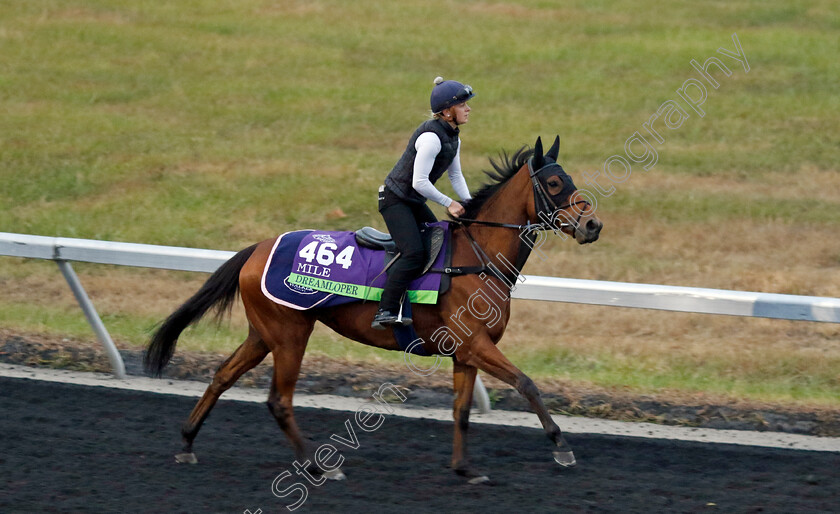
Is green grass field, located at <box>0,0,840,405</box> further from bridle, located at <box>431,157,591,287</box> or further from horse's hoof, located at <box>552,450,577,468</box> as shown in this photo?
bridle, located at <box>431,157,591,287</box>

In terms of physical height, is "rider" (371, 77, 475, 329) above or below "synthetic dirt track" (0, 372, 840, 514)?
above

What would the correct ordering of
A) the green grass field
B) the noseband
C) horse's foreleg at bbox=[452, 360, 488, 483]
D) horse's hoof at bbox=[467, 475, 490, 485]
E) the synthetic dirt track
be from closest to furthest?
the synthetic dirt track
horse's hoof at bbox=[467, 475, 490, 485]
horse's foreleg at bbox=[452, 360, 488, 483]
the noseband
the green grass field

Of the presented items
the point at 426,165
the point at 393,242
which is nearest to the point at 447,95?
the point at 426,165

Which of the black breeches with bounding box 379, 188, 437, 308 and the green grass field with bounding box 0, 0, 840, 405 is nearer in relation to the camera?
the black breeches with bounding box 379, 188, 437, 308

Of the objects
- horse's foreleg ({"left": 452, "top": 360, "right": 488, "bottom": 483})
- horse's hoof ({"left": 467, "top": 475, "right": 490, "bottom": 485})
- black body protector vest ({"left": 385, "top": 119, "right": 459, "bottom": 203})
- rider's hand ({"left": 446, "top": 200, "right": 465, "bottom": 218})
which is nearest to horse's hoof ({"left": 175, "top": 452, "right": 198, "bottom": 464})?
horse's foreleg ({"left": 452, "top": 360, "right": 488, "bottom": 483})

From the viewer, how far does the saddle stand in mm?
6180

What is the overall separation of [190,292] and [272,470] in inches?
199

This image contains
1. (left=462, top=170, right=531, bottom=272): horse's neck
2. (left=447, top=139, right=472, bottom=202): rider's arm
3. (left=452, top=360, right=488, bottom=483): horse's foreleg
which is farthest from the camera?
(left=447, top=139, right=472, bottom=202): rider's arm

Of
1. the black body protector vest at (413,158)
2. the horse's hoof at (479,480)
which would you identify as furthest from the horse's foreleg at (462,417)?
the black body protector vest at (413,158)

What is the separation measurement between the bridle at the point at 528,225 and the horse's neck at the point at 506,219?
3cm

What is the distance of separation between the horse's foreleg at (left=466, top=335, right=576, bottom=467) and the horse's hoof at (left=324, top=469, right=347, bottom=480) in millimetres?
955

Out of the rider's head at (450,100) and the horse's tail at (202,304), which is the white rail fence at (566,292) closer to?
the horse's tail at (202,304)

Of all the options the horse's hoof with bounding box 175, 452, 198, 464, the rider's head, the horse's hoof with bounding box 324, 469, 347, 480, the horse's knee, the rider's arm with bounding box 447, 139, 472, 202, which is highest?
the rider's head

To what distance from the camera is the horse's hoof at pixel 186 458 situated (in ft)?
19.9
